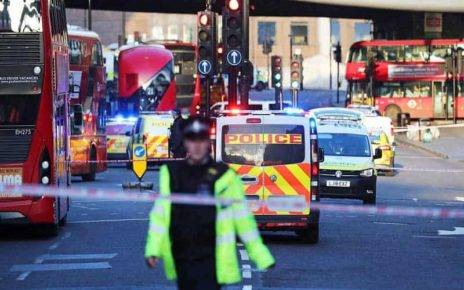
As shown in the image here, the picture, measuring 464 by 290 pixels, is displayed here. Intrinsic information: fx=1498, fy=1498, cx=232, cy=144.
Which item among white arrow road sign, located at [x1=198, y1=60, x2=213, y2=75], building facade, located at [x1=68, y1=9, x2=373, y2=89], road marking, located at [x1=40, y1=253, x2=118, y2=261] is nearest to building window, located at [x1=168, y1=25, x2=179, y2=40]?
building facade, located at [x1=68, y1=9, x2=373, y2=89]

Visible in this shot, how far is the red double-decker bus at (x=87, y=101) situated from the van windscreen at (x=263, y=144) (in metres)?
15.8

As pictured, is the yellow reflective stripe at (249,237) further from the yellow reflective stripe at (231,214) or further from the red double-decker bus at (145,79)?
the red double-decker bus at (145,79)

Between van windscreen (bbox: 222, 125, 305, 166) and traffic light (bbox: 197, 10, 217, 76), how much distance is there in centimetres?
1005

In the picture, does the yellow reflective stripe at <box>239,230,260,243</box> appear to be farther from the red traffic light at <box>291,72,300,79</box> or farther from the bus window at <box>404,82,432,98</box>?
the bus window at <box>404,82,432,98</box>

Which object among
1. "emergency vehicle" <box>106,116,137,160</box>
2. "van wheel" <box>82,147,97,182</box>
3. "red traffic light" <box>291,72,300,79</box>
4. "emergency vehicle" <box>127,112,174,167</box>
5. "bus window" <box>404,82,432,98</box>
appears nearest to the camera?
"van wheel" <box>82,147,97,182</box>

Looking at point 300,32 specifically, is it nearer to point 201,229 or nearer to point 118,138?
point 118,138

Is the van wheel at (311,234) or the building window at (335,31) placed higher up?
the building window at (335,31)

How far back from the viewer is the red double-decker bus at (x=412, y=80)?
74.7 m

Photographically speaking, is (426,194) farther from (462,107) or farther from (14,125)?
(462,107)

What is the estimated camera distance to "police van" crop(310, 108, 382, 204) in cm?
2972

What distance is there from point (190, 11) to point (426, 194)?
4500 centimetres

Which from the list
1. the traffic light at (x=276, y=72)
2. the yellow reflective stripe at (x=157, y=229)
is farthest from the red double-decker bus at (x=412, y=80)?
the yellow reflective stripe at (x=157, y=229)

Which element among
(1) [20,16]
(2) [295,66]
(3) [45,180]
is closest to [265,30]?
(2) [295,66]

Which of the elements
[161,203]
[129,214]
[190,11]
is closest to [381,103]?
[190,11]
